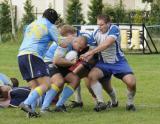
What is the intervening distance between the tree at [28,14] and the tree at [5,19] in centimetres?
150

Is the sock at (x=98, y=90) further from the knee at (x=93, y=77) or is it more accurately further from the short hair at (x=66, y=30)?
the short hair at (x=66, y=30)

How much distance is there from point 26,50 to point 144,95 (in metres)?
4.17

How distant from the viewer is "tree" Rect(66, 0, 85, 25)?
48812 millimetres

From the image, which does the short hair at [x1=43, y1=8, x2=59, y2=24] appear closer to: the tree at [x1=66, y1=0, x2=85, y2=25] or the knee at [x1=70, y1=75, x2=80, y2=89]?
the knee at [x1=70, y1=75, x2=80, y2=89]

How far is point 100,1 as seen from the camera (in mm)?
48625

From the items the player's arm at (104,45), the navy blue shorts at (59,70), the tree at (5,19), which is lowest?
the tree at (5,19)

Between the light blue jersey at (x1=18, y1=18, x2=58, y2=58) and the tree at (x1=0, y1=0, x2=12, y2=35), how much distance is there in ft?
120

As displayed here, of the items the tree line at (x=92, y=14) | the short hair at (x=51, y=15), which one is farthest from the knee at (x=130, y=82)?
the tree line at (x=92, y=14)

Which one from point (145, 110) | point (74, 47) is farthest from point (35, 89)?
point (145, 110)

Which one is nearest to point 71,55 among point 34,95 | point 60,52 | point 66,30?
point 60,52

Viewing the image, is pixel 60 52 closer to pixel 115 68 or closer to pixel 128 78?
pixel 115 68

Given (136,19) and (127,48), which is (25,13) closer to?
(136,19)

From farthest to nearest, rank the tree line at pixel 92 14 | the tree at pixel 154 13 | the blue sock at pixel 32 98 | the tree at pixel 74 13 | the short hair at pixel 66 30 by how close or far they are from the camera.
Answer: the tree at pixel 74 13 < the tree line at pixel 92 14 < the tree at pixel 154 13 < the short hair at pixel 66 30 < the blue sock at pixel 32 98

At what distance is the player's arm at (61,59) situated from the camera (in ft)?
37.2
